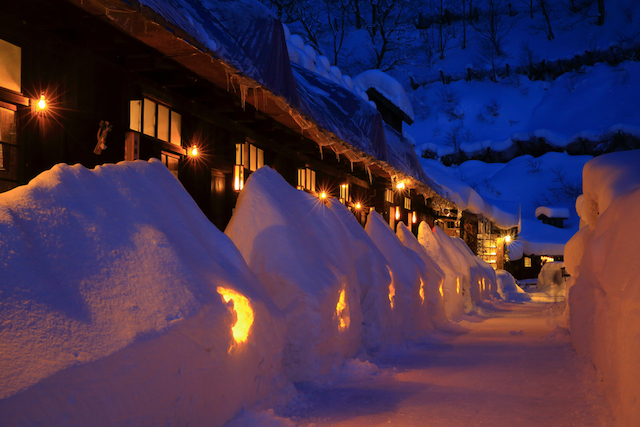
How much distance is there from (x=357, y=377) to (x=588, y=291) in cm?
331

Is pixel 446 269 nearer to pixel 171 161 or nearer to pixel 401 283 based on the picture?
pixel 401 283

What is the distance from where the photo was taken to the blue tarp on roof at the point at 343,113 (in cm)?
1127

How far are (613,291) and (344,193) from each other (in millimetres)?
12100

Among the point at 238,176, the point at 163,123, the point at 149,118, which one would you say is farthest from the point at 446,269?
the point at 149,118

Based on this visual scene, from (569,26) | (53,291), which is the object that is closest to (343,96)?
(53,291)

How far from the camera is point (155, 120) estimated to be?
802 centimetres

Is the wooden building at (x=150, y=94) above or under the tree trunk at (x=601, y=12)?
under

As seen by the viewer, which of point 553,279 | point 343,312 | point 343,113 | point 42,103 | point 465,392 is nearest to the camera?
Result: point 465,392

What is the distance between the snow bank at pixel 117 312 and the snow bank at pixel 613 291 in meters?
2.92

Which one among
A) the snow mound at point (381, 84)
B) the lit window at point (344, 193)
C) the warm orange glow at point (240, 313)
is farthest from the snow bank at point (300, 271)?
the snow mound at point (381, 84)

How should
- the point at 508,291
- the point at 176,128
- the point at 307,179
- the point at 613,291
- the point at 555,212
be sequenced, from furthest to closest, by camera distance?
the point at 555,212, the point at 508,291, the point at 307,179, the point at 176,128, the point at 613,291

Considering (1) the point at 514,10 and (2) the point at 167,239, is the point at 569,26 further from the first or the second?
(2) the point at 167,239

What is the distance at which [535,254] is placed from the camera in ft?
147

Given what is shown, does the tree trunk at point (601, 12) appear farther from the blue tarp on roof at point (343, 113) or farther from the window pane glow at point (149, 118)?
the window pane glow at point (149, 118)
